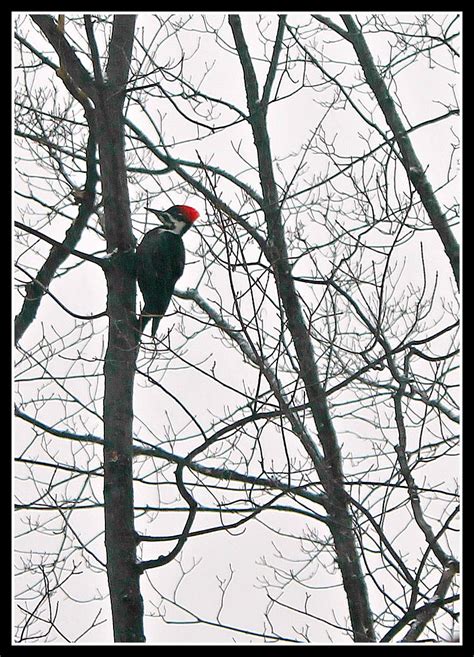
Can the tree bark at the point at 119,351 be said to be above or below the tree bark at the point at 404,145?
below

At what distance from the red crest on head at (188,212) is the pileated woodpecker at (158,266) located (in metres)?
0.10

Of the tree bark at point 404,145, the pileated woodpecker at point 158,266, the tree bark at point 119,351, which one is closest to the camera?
the tree bark at point 119,351

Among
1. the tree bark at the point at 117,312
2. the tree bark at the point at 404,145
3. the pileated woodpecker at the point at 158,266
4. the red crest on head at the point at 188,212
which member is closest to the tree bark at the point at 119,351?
the tree bark at the point at 117,312

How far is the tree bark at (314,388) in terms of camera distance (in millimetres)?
4238

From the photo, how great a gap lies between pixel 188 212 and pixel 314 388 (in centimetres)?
135

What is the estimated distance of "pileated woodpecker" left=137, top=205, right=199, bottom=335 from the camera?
420 centimetres

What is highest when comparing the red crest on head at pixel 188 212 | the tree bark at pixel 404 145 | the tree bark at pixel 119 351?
the tree bark at pixel 404 145

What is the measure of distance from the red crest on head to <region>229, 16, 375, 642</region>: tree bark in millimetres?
421

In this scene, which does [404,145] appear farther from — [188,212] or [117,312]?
[117,312]

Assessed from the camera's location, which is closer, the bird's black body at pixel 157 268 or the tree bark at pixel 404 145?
the bird's black body at pixel 157 268

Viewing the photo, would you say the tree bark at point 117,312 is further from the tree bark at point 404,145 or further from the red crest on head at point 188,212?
the tree bark at point 404,145

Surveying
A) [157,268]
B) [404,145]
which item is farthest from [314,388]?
[404,145]

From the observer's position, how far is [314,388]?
4273mm

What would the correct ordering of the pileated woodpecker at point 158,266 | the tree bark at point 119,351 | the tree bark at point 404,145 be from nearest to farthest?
the tree bark at point 119,351, the pileated woodpecker at point 158,266, the tree bark at point 404,145
